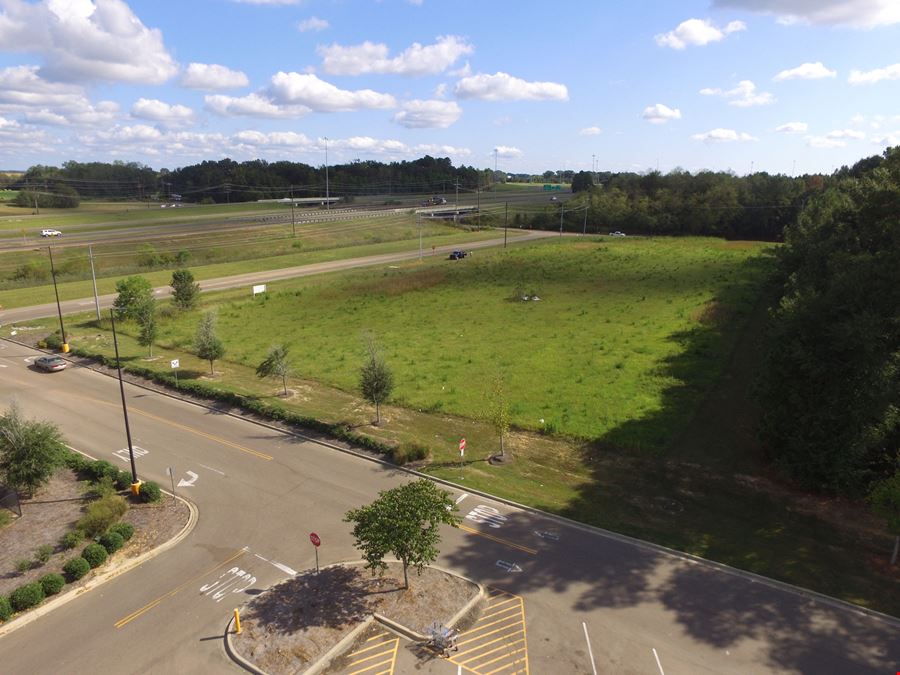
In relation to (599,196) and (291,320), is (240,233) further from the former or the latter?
(599,196)

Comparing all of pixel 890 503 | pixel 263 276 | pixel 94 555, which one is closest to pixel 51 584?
pixel 94 555

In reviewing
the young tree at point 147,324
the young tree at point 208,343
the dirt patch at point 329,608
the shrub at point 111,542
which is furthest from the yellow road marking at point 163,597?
the young tree at point 147,324

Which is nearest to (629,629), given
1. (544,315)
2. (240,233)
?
(544,315)

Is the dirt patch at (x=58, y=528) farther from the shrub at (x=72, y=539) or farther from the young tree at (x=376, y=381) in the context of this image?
the young tree at (x=376, y=381)

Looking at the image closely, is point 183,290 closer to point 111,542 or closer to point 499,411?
point 111,542

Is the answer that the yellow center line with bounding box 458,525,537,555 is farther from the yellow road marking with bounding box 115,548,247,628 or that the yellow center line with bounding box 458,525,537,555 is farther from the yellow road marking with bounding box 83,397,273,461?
the yellow road marking with bounding box 83,397,273,461

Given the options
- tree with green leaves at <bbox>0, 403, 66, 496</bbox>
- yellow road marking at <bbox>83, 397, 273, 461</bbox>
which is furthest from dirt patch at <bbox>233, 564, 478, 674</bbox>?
tree with green leaves at <bbox>0, 403, 66, 496</bbox>
